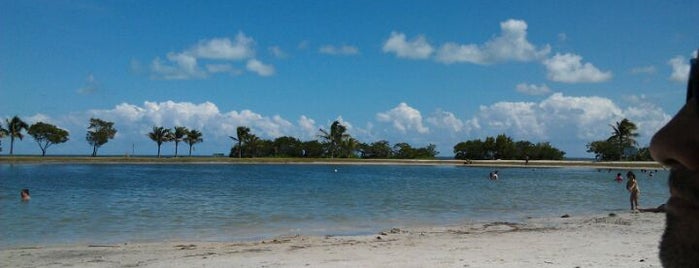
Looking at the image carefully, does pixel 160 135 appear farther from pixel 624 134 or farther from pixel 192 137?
pixel 624 134

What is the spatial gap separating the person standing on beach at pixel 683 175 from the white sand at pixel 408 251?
858 centimetres

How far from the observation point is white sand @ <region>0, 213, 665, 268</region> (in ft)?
32.5

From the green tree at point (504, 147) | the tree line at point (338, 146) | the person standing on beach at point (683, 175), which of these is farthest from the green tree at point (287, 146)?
Result: the person standing on beach at point (683, 175)

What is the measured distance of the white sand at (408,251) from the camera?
991 centimetres

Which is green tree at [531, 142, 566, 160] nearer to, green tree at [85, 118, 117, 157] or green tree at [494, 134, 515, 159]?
green tree at [494, 134, 515, 159]

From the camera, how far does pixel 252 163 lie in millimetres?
107812

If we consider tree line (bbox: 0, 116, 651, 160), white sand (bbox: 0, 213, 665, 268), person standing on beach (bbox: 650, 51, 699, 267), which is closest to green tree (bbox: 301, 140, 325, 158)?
tree line (bbox: 0, 116, 651, 160)

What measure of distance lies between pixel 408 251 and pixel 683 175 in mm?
10772

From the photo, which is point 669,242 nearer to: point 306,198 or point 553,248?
point 553,248

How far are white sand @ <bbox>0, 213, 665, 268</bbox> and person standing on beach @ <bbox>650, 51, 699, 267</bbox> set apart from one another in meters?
8.58

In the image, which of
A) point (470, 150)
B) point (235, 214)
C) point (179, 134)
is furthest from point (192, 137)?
point (235, 214)

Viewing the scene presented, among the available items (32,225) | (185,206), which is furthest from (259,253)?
(185,206)

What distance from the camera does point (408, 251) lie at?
37.9ft

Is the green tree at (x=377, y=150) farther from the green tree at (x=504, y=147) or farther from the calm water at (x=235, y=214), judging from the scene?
the calm water at (x=235, y=214)
